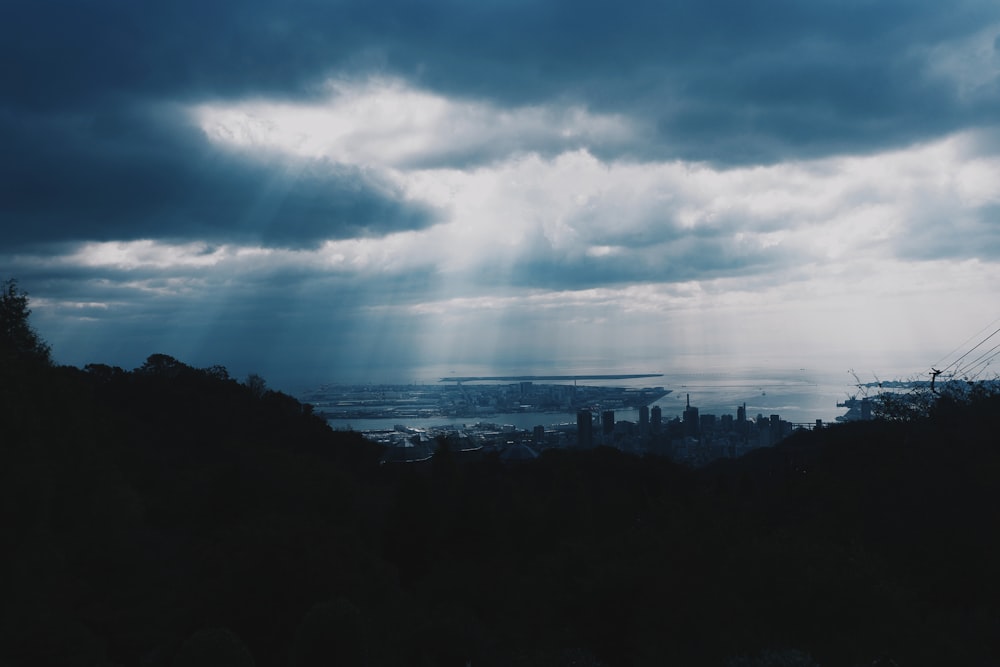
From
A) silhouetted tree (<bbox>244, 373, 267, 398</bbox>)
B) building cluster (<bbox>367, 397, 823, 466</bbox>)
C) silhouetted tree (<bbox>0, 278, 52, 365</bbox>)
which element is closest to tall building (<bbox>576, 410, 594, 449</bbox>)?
building cluster (<bbox>367, 397, 823, 466</bbox>)

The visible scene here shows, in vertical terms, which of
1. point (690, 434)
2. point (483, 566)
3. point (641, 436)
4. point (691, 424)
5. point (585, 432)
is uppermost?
point (691, 424)

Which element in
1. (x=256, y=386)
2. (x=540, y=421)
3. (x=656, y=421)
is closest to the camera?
(x=256, y=386)

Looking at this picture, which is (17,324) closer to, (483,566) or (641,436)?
(483,566)

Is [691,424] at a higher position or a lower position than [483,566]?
higher

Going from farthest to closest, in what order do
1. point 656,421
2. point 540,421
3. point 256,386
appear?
point 540,421
point 656,421
point 256,386

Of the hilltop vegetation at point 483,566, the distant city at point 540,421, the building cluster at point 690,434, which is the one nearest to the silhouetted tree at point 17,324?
the hilltop vegetation at point 483,566

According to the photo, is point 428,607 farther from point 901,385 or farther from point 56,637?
point 901,385

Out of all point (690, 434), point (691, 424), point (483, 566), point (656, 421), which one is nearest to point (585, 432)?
point (690, 434)

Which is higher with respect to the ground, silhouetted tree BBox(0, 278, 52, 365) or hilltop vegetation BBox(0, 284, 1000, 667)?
silhouetted tree BBox(0, 278, 52, 365)

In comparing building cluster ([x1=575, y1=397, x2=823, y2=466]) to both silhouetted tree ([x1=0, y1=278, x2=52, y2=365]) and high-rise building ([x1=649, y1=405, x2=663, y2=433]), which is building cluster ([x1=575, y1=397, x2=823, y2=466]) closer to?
high-rise building ([x1=649, y1=405, x2=663, y2=433])
